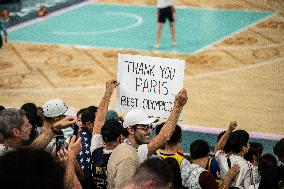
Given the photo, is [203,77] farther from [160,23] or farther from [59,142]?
[59,142]

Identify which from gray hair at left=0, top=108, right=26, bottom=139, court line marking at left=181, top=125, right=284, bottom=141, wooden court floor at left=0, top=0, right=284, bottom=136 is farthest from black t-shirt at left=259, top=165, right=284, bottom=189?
wooden court floor at left=0, top=0, right=284, bottom=136

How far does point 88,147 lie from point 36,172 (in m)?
3.51

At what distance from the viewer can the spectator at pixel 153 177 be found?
3.00 m

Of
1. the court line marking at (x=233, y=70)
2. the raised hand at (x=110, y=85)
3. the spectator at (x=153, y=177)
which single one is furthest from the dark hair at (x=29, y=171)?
the court line marking at (x=233, y=70)

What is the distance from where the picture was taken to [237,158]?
5.07 m

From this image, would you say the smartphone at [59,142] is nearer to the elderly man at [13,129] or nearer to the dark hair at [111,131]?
the elderly man at [13,129]

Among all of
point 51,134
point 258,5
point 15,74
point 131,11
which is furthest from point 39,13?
point 51,134

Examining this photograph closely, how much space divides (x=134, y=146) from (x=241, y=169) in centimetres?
108

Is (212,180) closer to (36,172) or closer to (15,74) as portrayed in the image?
(36,172)

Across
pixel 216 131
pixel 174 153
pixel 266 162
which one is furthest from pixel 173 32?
pixel 174 153

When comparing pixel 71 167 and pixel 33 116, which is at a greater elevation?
pixel 71 167

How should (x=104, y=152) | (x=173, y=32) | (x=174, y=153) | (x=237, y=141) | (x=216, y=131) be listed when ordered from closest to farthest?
1. (x=104, y=152)
2. (x=174, y=153)
3. (x=237, y=141)
4. (x=216, y=131)
5. (x=173, y=32)

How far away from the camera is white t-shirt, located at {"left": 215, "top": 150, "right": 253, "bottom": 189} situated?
16.4ft

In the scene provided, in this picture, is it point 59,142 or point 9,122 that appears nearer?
point 9,122
